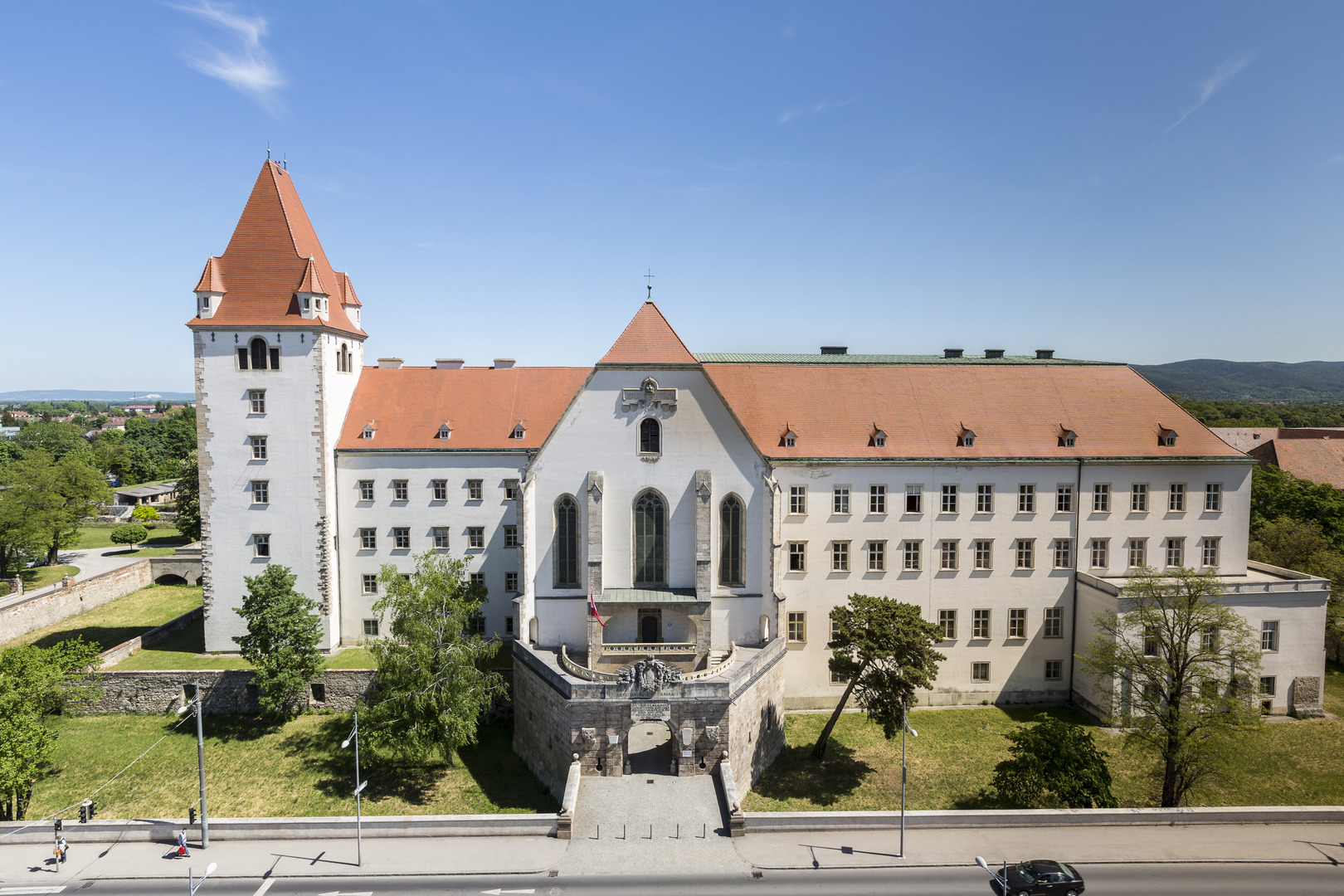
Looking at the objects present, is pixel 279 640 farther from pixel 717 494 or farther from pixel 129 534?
pixel 129 534

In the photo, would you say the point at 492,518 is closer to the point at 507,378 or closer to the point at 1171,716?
the point at 507,378

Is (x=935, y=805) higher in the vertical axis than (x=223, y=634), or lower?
lower

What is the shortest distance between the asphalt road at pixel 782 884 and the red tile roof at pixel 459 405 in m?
26.9

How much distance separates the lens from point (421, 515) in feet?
153

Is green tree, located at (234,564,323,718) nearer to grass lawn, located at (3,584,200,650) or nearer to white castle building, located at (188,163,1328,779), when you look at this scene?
white castle building, located at (188,163,1328,779)

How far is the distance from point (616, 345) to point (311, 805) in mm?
27711

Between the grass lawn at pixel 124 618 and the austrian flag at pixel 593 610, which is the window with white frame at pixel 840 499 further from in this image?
the grass lawn at pixel 124 618

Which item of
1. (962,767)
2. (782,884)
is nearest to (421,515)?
(782,884)

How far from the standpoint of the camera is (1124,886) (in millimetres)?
24688

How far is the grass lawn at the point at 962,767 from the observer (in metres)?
32.8

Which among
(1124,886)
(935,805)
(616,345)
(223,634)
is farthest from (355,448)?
(1124,886)

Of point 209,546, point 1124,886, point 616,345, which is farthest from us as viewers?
point 209,546

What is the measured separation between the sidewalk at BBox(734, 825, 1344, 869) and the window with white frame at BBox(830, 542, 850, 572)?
16171mm

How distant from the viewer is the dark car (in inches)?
934
